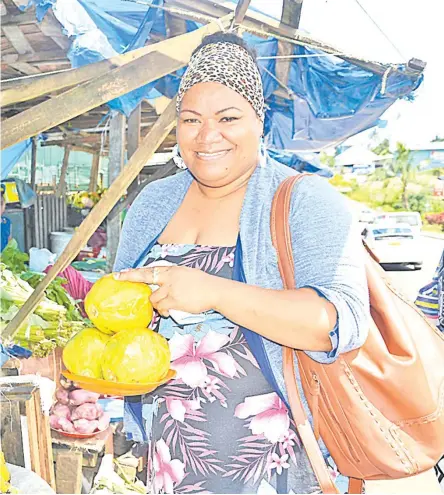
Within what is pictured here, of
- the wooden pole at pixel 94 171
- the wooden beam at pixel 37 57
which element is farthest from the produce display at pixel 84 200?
the wooden beam at pixel 37 57

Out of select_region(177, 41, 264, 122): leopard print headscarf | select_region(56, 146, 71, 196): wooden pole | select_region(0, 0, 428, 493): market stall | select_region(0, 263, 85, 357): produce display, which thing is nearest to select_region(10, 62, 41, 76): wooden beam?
select_region(0, 0, 428, 493): market stall

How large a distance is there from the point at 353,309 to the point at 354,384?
0.21 meters

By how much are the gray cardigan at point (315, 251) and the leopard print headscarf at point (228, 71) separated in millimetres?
208

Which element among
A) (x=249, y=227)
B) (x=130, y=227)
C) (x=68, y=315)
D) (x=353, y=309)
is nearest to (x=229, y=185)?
(x=249, y=227)

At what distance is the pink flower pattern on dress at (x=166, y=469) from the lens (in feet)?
4.89

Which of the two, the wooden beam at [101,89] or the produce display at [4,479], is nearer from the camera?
the produce display at [4,479]

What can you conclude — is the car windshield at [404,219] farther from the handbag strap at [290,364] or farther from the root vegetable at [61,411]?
the handbag strap at [290,364]

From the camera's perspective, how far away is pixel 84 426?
9.57ft

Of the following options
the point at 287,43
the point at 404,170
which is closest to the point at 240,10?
the point at 287,43

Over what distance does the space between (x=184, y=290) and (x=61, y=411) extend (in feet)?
7.11

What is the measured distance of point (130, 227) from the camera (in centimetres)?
169

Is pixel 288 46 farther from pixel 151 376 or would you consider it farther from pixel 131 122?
pixel 151 376

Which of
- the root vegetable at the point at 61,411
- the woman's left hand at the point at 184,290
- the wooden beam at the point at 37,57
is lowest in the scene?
the root vegetable at the point at 61,411

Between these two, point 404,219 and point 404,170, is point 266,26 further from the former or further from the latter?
point 404,170
